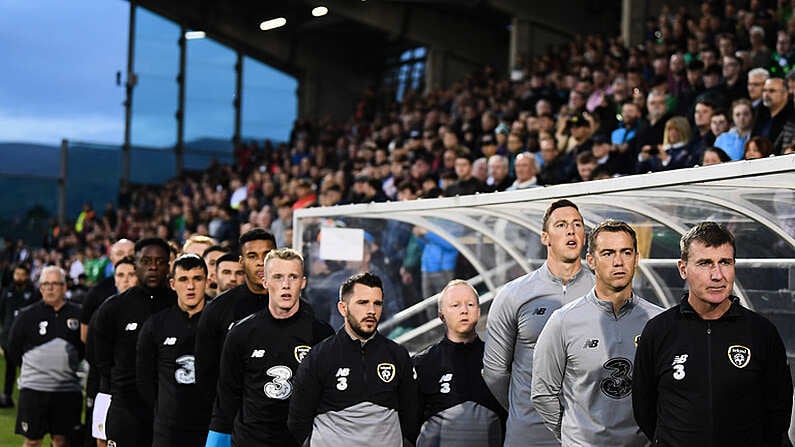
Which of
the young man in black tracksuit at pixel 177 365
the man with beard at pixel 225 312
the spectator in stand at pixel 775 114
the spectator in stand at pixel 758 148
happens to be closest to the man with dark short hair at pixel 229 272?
the young man in black tracksuit at pixel 177 365

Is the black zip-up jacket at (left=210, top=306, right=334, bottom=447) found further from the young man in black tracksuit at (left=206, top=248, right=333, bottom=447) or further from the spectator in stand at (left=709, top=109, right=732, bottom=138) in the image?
the spectator in stand at (left=709, top=109, right=732, bottom=138)

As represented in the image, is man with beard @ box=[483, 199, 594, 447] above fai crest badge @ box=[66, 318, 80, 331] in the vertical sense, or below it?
above

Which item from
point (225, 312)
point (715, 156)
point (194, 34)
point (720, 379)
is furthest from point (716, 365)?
point (194, 34)

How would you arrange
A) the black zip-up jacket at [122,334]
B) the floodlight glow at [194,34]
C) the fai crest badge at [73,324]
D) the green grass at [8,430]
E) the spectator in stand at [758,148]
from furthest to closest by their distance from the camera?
the floodlight glow at [194,34] < the green grass at [8,430] < the fai crest badge at [73,324] < the black zip-up jacket at [122,334] < the spectator in stand at [758,148]

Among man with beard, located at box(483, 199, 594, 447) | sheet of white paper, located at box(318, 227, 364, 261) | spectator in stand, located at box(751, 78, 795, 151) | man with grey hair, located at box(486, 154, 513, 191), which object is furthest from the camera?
man with grey hair, located at box(486, 154, 513, 191)

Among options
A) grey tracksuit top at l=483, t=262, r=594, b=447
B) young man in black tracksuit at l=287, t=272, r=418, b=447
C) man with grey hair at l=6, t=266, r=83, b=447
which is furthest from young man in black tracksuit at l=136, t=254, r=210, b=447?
man with grey hair at l=6, t=266, r=83, b=447

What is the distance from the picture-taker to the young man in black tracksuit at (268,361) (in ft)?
20.8

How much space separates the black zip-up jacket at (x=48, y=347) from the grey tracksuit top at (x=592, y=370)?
6.41m

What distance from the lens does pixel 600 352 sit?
4945 mm

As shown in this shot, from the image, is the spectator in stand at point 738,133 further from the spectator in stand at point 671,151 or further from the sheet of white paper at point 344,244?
the sheet of white paper at point 344,244

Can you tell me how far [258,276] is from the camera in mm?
7000

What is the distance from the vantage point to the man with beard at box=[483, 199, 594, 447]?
5.72 m

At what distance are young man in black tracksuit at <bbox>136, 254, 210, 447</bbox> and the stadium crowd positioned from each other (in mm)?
1324

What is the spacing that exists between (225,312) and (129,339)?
161 cm
